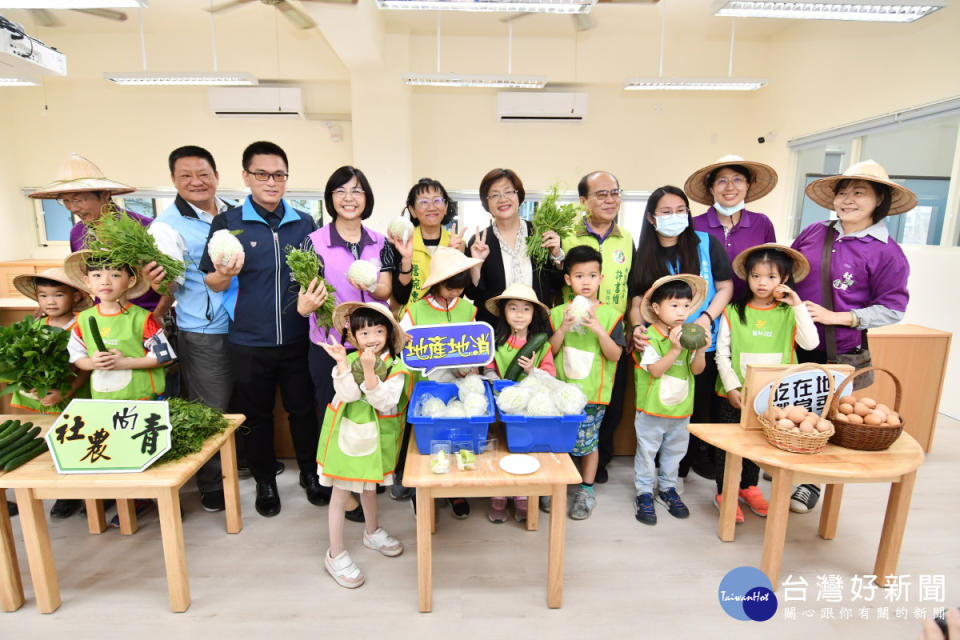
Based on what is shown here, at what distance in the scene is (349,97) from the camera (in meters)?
7.31

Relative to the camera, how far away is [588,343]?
8.05ft

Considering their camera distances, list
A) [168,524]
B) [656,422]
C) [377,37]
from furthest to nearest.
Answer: [377,37]
[656,422]
[168,524]

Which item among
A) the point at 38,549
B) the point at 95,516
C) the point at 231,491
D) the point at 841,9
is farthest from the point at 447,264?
the point at 841,9

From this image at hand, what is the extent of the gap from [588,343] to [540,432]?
71cm

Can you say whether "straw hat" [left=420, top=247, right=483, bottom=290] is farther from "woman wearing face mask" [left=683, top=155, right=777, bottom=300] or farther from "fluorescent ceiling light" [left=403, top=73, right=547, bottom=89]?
"fluorescent ceiling light" [left=403, top=73, right=547, bottom=89]

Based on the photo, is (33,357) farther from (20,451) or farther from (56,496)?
(56,496)

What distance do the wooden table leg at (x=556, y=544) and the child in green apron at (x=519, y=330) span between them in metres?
0.56

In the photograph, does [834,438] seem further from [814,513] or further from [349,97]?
[349,97]

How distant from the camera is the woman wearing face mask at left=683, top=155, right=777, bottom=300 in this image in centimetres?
268

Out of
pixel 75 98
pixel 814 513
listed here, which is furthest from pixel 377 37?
pixel 814 513

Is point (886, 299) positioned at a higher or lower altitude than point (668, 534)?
higher

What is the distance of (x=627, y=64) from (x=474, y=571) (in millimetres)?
7269

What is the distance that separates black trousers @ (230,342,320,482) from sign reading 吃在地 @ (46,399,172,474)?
0.52m

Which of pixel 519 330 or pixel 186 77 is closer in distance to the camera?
pixel 519 330
